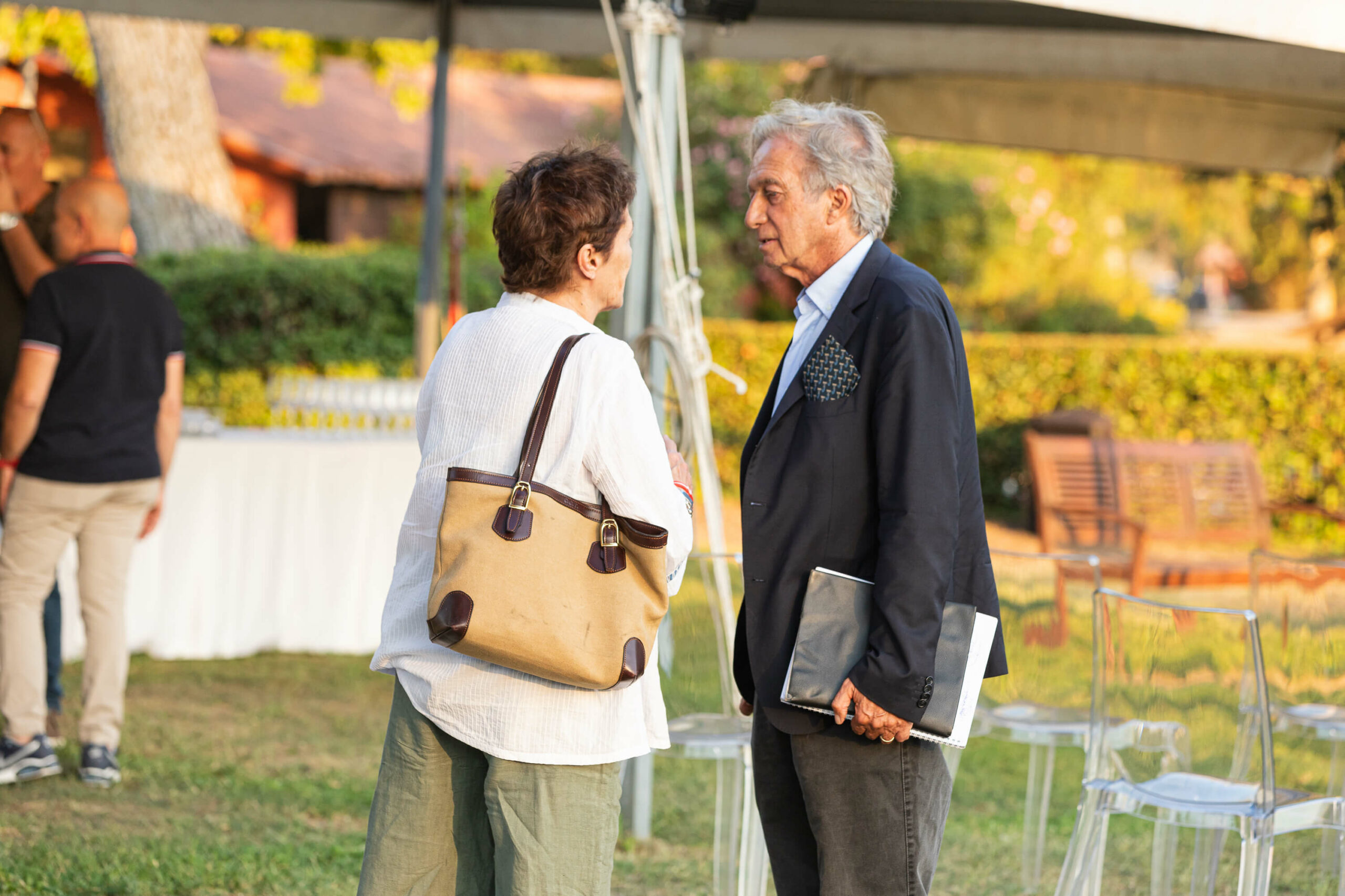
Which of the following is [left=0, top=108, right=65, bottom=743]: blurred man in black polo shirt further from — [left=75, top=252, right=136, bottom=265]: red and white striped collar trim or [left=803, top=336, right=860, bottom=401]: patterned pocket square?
[left=803, top=336, right=860, bottom=401]: patterned pocket square

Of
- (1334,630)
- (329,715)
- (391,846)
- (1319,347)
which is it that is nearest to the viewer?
(391,846)

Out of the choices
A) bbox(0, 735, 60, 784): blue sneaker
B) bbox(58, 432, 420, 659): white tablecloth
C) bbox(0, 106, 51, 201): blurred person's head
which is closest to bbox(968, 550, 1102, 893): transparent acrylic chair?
bbox(0, 735, 60, 784): blue sneaker

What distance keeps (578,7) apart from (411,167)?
585 inches

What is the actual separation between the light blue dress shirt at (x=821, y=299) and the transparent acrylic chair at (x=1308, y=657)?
2131 millimetres

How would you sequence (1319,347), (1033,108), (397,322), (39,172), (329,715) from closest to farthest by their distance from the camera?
(39,172)
(329,715)
(1033,108)
(1319,347)
(397,322)

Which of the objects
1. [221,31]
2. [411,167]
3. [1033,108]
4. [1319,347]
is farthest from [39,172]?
[411,167]

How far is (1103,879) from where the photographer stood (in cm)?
401

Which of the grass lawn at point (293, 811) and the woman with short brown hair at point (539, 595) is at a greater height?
the woman with short brown hair at point (539, 595)

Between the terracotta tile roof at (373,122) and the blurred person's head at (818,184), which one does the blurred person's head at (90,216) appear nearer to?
the blurred person's head at (818,184)

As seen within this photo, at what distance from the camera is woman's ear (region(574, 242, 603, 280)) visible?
6.84ft

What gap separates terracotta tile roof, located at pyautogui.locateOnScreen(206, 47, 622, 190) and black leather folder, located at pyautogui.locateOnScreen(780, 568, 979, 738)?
15.9 metres

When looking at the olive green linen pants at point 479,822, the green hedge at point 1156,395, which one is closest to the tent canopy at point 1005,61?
the olive green linen pants at point 479,822

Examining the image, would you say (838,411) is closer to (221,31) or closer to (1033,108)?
(1033,108)

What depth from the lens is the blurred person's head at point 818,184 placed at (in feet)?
7.57
